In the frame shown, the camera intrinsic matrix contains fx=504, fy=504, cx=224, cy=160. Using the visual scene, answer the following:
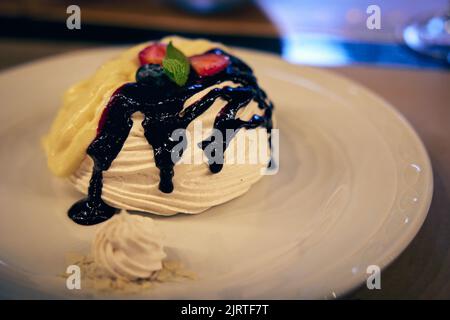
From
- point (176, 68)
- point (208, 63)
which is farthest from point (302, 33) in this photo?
point (176, 68)

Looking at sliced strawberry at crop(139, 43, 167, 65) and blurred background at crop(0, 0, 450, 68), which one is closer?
sliced strawberry at crop(139, 43, 167, 65)

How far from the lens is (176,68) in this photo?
1.95 metres

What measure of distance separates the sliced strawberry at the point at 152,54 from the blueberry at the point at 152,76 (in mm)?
120

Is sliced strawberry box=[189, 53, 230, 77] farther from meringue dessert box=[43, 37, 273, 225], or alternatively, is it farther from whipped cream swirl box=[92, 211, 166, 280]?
whipped cream swirl box=[92, 211, 166, 280]

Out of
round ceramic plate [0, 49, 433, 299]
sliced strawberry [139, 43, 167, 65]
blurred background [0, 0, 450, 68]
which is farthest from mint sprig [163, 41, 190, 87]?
blurred background [0, 0, 450, 68]

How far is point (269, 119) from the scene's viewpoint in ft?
7.07

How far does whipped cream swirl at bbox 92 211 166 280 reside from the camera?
61.9 inches

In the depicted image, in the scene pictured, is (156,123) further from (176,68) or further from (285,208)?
(285,208)

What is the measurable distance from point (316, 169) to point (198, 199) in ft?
1.85

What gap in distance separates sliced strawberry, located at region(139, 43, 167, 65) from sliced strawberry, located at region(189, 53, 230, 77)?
0.43 ft

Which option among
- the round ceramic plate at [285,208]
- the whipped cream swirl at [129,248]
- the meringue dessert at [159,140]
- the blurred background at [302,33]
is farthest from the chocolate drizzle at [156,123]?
the blurred background at [302,33]

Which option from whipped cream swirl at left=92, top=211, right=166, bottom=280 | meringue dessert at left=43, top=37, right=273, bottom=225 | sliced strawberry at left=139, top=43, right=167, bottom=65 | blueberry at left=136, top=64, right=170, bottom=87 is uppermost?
sliced strawberry at left=139, top=43, right=167, bottom=65

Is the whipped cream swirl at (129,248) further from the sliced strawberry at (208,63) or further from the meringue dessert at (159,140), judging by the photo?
the sliced strawberry at (208,63)
